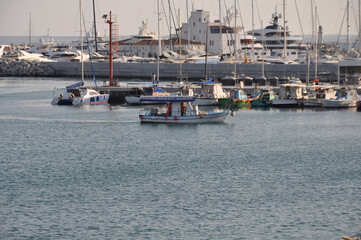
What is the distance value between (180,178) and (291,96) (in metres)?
36.4

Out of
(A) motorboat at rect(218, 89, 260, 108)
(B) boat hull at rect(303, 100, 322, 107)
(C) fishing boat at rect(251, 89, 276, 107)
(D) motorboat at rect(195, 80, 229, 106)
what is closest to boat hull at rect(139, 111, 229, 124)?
(A) motorboat at rect(218, 89, 260, 108)

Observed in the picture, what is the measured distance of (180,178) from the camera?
119 feet

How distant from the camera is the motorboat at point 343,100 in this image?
6781 centimetres

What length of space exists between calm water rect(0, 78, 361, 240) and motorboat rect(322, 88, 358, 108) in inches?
257

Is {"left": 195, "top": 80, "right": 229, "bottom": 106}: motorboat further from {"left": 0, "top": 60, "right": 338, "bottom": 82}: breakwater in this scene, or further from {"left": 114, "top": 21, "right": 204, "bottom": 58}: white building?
{"left": 114, "top": 21, "right": 204, "bottom": 58}: white building

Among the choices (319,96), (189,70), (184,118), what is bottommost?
(184,118)

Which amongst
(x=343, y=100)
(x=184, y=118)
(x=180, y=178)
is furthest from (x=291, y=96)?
(x=180, y=178)

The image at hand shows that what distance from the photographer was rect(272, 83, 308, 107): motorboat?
69.2m

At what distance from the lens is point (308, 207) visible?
99.0 feet

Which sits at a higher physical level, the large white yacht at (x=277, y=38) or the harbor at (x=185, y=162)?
the large white yacht at (x=277, y=38)

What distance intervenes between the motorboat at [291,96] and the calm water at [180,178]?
→ 8.04 m

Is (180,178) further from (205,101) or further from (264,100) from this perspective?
(264,100)

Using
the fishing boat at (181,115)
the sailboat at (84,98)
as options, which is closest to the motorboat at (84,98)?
the sailboat at (84,98)

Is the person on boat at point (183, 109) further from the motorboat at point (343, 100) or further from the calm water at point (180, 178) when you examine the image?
the motorboat at point (343, 100)
